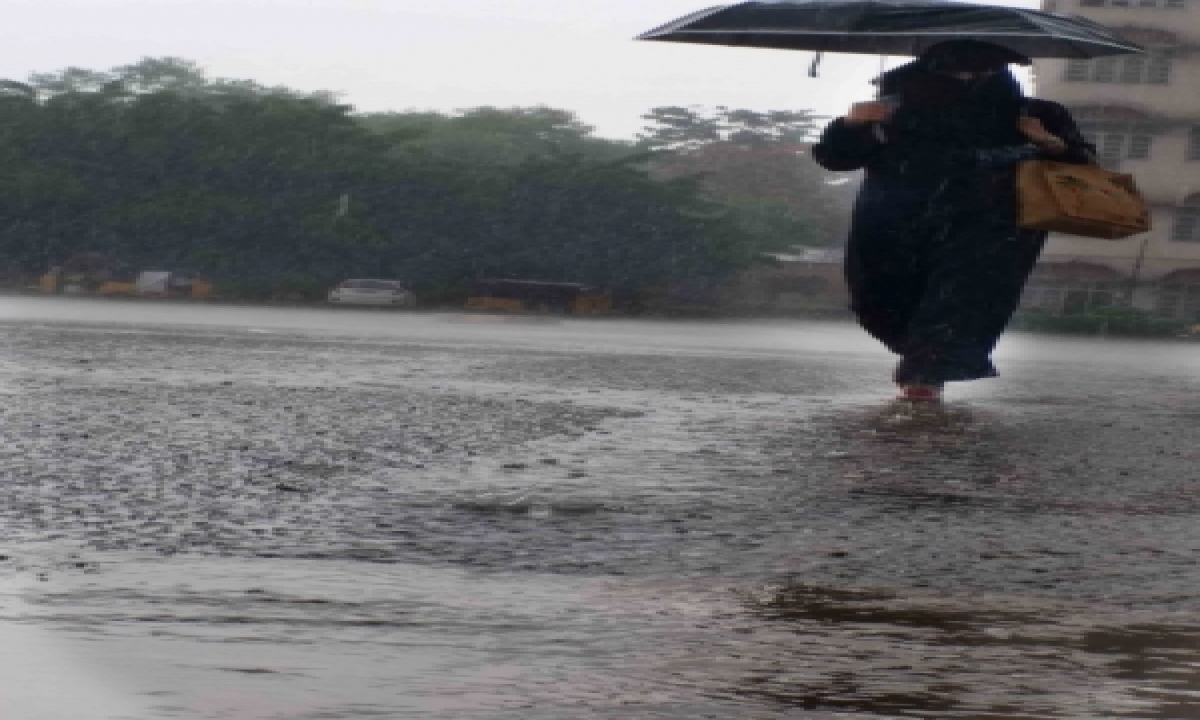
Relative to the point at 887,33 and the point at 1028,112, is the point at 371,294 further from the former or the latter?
the point at 1028,112

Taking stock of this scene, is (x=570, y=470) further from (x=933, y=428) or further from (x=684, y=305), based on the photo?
(x=684, y=305)

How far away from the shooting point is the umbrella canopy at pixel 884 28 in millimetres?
13781

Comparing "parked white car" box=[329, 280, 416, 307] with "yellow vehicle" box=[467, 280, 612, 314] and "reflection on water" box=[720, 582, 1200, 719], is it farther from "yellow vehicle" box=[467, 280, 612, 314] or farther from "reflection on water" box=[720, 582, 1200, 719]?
"reflection on water" box=[720, 582, 1200, 719]

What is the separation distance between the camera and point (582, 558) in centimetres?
630

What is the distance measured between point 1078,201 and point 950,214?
3.16ft

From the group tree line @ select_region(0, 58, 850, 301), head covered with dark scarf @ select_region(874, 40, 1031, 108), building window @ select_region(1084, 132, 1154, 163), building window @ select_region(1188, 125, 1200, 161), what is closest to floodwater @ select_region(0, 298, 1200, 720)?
head covered with dark scarf @ select_region(874, 40, 1031, 108)

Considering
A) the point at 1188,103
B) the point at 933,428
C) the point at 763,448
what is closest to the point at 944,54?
the point at 933,428

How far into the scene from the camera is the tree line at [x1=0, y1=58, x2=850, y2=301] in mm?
65625

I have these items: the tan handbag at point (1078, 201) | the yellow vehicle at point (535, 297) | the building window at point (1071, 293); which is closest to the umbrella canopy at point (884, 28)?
the tan handbag at point (1078, 201)

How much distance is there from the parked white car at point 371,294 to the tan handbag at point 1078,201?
46.2m

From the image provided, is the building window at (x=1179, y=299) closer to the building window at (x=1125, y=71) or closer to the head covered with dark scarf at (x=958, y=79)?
the building window at (x=1125, y=71)

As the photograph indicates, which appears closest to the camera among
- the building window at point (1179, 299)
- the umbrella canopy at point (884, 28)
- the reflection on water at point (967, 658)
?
the reflection on water at point (967, 658)

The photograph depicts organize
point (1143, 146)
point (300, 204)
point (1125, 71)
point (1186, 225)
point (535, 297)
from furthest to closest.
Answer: point (1186, 225), point (1143, 146), point (1125, 71), point (300, 204), point (535, 297)

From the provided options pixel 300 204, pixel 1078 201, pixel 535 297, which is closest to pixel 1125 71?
pixel 535 297
